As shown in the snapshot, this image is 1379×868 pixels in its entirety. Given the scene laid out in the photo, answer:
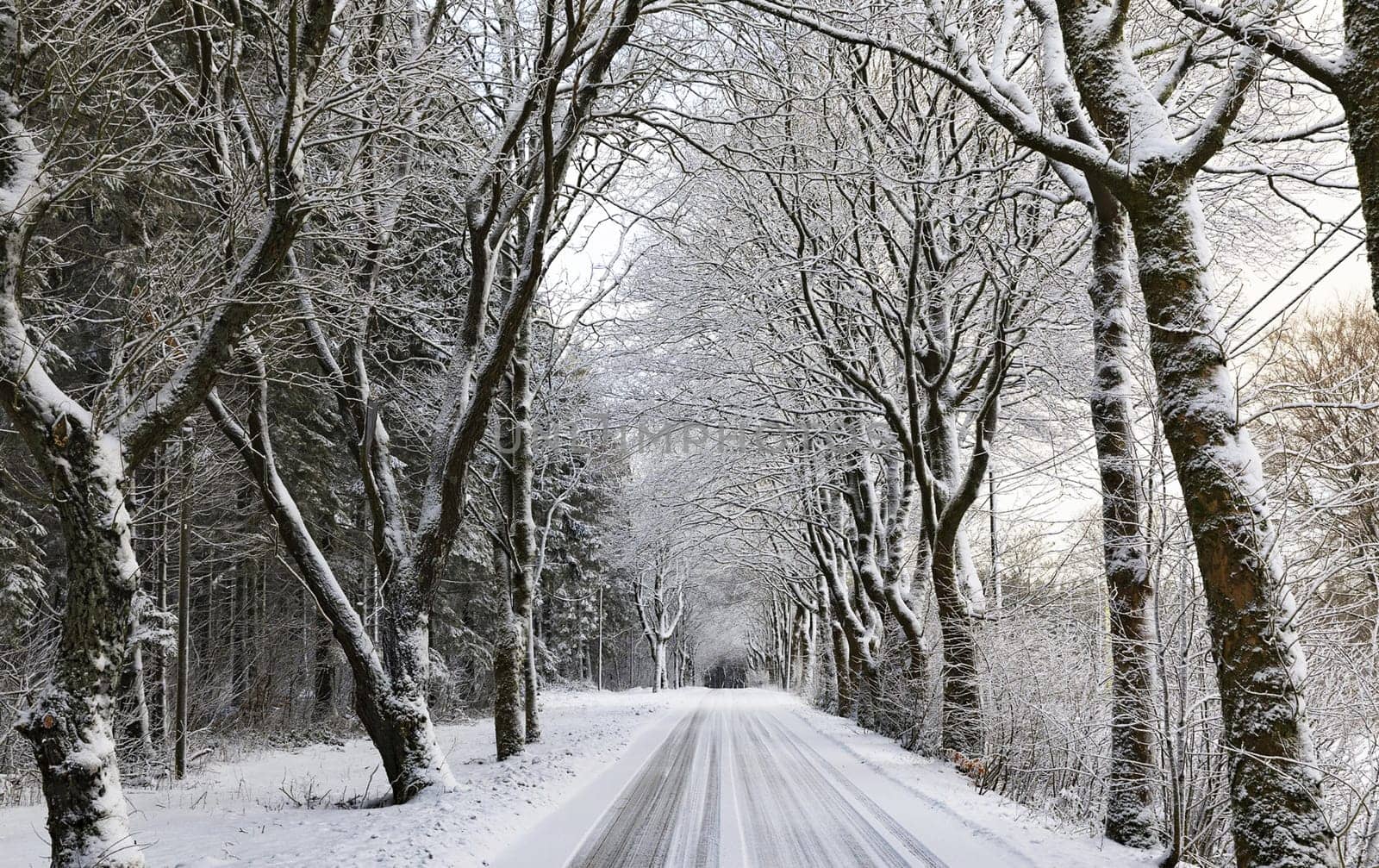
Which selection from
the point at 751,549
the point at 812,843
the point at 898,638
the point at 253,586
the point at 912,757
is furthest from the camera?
the point at 751,549

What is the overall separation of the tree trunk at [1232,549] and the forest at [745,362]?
24 millimetres

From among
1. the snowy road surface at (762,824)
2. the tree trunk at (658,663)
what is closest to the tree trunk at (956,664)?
the snowy road surface at (762,824)

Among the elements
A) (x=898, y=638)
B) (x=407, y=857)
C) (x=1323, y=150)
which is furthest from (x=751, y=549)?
(x=407, y=857)

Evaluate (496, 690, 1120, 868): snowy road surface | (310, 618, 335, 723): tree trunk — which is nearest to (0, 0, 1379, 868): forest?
(310, 618, 335, 723): tree trunk

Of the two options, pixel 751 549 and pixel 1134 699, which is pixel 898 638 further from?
pixel 751 549

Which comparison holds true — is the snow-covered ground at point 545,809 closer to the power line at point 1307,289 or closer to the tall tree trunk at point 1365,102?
the power line at point 1307,289

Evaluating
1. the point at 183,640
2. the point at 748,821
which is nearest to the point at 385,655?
the point at 748,821

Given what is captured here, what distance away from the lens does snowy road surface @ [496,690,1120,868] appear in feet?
21.5

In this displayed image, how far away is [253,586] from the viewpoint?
1945 cm

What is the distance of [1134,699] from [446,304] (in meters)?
12.0

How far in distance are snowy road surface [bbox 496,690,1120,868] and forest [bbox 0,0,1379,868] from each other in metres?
0.33

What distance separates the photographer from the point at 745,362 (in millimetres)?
16031

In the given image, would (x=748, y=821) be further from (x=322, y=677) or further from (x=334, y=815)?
(x=322, y=677)

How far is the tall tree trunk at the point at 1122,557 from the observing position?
20.9 feet
